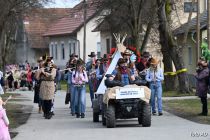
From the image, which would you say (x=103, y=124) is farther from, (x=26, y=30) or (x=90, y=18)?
(x=26, y=30)

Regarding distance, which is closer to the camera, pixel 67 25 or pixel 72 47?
pixel 67 25

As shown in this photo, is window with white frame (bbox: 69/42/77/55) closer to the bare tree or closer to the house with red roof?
the house with red roof

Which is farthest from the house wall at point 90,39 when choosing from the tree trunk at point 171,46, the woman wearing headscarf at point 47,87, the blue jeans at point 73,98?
the woman wearing headscarf at point 47,87

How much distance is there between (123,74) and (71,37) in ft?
189

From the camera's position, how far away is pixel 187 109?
908 inches

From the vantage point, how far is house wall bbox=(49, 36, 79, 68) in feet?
250

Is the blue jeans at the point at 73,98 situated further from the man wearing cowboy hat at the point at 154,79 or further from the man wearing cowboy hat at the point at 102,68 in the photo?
the man wearing cowboy hat at the point at 154,79

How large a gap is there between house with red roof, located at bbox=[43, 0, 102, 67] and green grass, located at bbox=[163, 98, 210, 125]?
4160 cm

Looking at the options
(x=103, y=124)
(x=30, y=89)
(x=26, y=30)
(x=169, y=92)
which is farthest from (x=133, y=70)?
(x=26, y=30)

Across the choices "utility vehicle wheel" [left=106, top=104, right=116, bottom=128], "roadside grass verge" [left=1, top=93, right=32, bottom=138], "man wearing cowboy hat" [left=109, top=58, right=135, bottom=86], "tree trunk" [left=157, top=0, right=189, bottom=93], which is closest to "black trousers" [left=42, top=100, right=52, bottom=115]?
"roadside grass verge" [left=1, top=93, right=32, bottom=138]

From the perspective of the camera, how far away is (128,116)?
17562mm

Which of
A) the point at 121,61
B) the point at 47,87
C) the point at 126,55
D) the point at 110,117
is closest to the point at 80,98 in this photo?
the point at 47,87

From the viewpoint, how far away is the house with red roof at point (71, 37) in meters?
72.4

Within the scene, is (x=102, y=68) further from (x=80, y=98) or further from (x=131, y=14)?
(x=131, y=14)
